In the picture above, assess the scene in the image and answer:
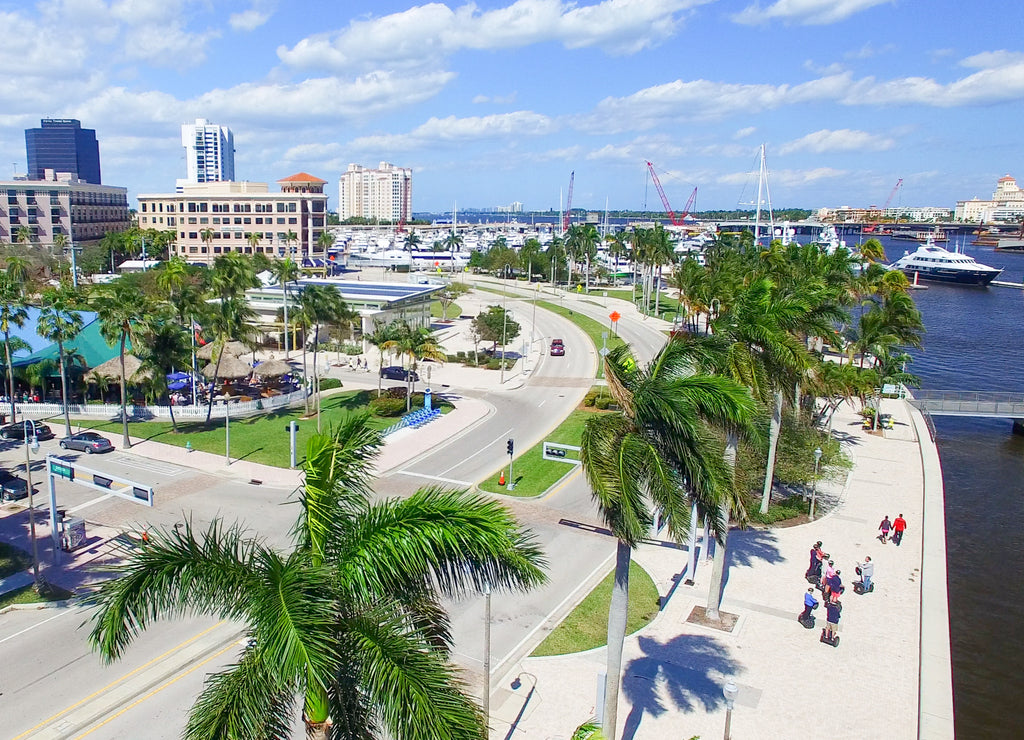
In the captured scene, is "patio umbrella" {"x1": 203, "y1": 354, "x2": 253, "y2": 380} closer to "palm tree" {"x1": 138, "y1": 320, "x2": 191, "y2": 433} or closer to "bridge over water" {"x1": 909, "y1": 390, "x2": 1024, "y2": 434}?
"palm tree" {"x1": 138, "y1": 320, "x2": 191, "y2": 433}

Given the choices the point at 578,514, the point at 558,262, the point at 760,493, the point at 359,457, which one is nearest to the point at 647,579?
the point at 578,514

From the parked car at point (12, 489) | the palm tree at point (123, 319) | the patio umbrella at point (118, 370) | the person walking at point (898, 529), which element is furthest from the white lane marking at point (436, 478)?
the patio umbrella at point (118, 370)

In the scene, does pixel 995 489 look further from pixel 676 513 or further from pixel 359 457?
pixel 359 457

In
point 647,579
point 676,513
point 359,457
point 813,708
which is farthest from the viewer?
point 647,579

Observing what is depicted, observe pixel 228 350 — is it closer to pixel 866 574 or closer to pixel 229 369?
pixel 229 369

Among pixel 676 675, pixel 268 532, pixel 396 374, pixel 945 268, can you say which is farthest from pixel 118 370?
pixel 945 268

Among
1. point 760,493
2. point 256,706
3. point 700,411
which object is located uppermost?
point 700,411
